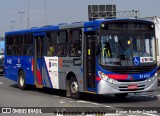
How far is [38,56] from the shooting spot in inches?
777

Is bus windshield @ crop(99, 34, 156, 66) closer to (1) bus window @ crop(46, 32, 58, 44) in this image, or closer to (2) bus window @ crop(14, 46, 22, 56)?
(1) bus window @ crop(46, 32, 58, 44)

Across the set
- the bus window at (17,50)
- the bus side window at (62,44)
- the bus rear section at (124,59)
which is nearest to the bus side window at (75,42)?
the bus side window at (62,44)

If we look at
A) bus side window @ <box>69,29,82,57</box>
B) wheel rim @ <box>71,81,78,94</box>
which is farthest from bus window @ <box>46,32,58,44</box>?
wheel rim @ <box>71,81,78,94</box>

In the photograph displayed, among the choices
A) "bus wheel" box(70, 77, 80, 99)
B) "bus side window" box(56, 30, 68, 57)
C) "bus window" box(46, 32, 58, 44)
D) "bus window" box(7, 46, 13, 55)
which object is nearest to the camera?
"bus wheel" box(70, 77, 80, 99)

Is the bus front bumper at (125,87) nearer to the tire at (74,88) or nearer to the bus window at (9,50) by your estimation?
the tire at (74,88)

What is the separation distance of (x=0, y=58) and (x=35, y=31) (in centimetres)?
1797

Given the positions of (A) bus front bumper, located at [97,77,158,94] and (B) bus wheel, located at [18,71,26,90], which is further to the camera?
(B) bus wheel, located at [18,71,26,90]

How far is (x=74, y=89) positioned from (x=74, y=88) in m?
0.05

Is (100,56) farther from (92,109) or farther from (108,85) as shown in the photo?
(92,109)

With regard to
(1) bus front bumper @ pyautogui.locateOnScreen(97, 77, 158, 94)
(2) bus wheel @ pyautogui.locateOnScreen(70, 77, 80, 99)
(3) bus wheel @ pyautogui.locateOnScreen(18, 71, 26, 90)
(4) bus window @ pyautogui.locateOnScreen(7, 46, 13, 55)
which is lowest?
(3) bus wheel @ pyautogui.locateOnScreen(18, 71, 26, 90)

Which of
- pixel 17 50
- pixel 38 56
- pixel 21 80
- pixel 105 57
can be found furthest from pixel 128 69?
pixel 17 50

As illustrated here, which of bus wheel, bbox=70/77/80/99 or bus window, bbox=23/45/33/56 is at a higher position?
bus window, bbox=23/45/33/56

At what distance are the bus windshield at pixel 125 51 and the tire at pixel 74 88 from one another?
192 centimetres

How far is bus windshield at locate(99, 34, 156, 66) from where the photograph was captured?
48.5ft
